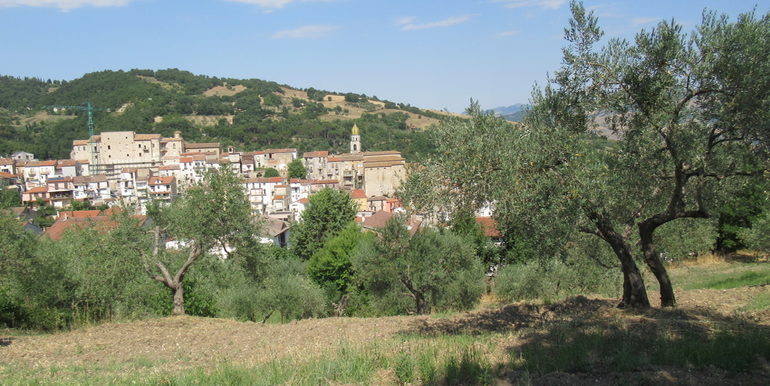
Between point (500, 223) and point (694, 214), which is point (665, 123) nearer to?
point (694, 214)

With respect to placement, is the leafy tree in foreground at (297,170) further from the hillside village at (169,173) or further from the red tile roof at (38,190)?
the red tile roof at (38,190)

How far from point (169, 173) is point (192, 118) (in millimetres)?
56541

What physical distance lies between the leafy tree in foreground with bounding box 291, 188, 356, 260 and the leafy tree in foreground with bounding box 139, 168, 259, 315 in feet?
85.9

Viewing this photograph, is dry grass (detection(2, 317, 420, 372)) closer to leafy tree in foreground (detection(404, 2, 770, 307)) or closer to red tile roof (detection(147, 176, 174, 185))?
leafy tree in foreground (detection(404, 2, 770, 307))

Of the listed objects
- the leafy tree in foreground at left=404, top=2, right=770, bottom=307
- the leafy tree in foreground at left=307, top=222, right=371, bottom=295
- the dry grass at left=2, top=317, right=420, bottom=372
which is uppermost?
the leafy tree in foreground at left=404, top=2, right=770, bottom=307

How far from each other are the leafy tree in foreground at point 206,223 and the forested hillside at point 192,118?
105 meters

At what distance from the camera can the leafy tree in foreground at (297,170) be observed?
10894 cm

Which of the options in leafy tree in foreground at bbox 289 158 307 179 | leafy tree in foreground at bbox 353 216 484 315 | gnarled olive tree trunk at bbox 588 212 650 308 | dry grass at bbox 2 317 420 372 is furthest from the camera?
leafy tree in foreground at bbox 289 158 307 179

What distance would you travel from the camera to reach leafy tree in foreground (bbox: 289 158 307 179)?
357ft

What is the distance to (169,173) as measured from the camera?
4306 inches

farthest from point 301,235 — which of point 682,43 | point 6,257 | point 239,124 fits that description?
point 239,124

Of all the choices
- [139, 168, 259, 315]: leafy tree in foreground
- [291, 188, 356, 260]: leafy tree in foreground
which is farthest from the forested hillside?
[139, 168, 259, 315]: leafy tree in foreground

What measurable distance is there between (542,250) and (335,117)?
554 feet

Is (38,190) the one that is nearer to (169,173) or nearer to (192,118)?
(169,173)
